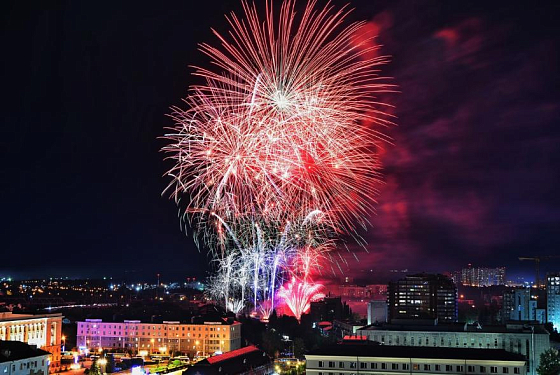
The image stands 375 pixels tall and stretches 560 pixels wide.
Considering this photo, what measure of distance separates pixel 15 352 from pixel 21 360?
328mm

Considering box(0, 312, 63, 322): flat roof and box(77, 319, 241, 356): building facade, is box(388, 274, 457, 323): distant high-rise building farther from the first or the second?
box(0, 312, 63, 322): flat roof

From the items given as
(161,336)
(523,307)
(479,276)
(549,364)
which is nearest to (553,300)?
(523,307)

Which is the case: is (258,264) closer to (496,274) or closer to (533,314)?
(533,314)

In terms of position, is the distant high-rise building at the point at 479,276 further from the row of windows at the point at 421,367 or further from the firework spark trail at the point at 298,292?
the row of windows at the point at 421,367

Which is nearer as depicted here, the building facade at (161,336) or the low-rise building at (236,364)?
the low-rise building at (236,364)

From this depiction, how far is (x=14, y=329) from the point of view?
2717 centimetres

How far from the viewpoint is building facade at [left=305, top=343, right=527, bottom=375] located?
18.0m

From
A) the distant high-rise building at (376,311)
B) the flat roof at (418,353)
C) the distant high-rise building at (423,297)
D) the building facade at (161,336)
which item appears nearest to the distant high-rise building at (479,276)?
the distant high-rise building at (423,297)

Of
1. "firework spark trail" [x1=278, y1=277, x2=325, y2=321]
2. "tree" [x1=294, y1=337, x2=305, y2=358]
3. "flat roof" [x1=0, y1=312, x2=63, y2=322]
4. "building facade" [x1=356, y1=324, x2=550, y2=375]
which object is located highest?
"firework spark trail" [x1=278, y1=277, x2=325, y2=321]

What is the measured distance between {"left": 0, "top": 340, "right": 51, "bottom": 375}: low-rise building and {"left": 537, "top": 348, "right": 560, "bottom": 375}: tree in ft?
55.3

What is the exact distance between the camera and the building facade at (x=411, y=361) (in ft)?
58.9

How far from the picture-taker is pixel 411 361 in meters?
18.5

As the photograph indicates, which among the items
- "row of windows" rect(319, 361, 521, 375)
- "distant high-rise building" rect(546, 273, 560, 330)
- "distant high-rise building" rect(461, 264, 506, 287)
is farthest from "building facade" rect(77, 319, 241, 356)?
"distant high-rise building" rect(461, 264, 506, 287)

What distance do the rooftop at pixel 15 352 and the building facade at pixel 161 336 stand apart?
12594 millimetres
